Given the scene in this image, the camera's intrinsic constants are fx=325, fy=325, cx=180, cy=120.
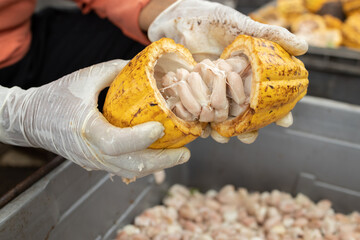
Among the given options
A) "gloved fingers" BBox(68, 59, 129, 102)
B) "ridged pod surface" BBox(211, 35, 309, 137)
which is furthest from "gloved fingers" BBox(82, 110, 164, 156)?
"ridged pod surface" BBox(211, 35, 309, 137)

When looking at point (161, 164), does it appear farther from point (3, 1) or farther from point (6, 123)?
point (3, 1)

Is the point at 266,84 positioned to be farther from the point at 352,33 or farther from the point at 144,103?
the point at 352,33

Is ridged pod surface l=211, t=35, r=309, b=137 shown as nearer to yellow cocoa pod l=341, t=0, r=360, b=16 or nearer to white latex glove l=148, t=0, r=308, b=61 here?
white latex glove l=148, t=0, r=308, b=61

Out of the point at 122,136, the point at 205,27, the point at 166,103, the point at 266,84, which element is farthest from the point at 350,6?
the point at 122,136

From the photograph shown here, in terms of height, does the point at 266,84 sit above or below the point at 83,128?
→ above

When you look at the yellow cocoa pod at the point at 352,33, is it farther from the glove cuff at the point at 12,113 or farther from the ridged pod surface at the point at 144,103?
the glove cuff at the point at 12,113

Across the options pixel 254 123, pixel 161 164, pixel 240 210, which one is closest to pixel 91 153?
pixel 161 164
